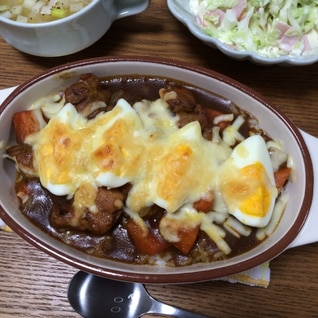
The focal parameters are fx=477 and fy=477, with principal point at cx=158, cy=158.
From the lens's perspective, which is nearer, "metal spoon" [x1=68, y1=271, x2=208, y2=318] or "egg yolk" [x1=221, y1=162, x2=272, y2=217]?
"egg yolk" [x1=221, y1=162, x2=272, y2=217]

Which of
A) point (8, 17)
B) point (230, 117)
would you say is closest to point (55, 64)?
point (8, 17)

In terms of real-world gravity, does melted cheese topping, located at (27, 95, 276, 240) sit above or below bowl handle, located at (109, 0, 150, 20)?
below

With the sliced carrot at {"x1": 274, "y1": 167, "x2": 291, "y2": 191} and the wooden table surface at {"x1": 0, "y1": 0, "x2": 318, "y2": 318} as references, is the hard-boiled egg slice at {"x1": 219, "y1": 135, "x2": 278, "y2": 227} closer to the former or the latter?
the sliced carrot at {"x1": 274, "y1": 167, "x2": 291, "y2": 191}

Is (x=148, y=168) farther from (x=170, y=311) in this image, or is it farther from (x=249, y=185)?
(x=170, y=311)

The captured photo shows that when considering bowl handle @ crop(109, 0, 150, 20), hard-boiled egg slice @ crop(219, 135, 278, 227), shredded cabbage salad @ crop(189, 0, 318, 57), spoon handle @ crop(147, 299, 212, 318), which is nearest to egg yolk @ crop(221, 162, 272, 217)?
hard-boiled egg slice @ crop(219, 135, 278, 227)

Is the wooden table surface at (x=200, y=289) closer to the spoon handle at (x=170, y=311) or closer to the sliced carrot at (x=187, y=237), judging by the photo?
the spoon handle at (x=170, y=311)

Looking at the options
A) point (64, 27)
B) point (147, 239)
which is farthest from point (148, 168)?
point (64, 27)

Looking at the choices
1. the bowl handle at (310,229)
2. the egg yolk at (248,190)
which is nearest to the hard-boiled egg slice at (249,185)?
the egg yolk at (248,190)
